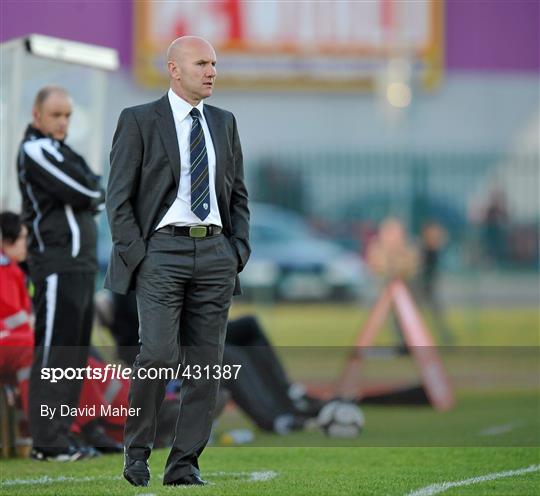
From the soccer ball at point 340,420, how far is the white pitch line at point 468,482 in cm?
220

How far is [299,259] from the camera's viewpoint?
2706 centimetres

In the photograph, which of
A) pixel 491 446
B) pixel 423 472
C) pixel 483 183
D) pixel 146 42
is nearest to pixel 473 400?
pixel 491 446

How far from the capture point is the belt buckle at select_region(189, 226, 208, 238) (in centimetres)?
679

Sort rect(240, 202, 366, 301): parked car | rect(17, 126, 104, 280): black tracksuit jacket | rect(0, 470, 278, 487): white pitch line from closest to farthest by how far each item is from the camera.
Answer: rect(0, 470, 278, 487): white pitch line < rect(17, 126, 104, 280): black tracksuit jacket < rect(240, 202, 366, 301): parked car

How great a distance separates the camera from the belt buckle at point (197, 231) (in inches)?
267

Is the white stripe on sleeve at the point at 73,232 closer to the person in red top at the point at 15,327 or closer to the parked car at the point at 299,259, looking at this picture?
the person in red top at the point at 15,327

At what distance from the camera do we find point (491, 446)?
8977mm

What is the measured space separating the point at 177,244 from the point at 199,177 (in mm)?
317

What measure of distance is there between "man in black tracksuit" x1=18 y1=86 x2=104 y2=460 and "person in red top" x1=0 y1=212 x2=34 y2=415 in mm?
342

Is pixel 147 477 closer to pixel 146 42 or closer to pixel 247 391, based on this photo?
pixel 247 391

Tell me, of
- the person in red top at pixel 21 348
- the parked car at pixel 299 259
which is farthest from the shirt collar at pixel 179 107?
the parked car at pixel 299 259

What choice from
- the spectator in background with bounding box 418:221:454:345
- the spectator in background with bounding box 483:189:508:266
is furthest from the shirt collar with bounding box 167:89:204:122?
the spectator in background with bounding box 483:189:508:266

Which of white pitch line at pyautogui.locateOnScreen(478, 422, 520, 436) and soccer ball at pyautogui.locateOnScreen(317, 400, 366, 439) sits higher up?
soccer ball at pyautogui.locateOnScreen(317, 400, 366, 439)

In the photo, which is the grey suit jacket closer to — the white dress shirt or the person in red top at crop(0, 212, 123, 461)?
the white dress shirt
